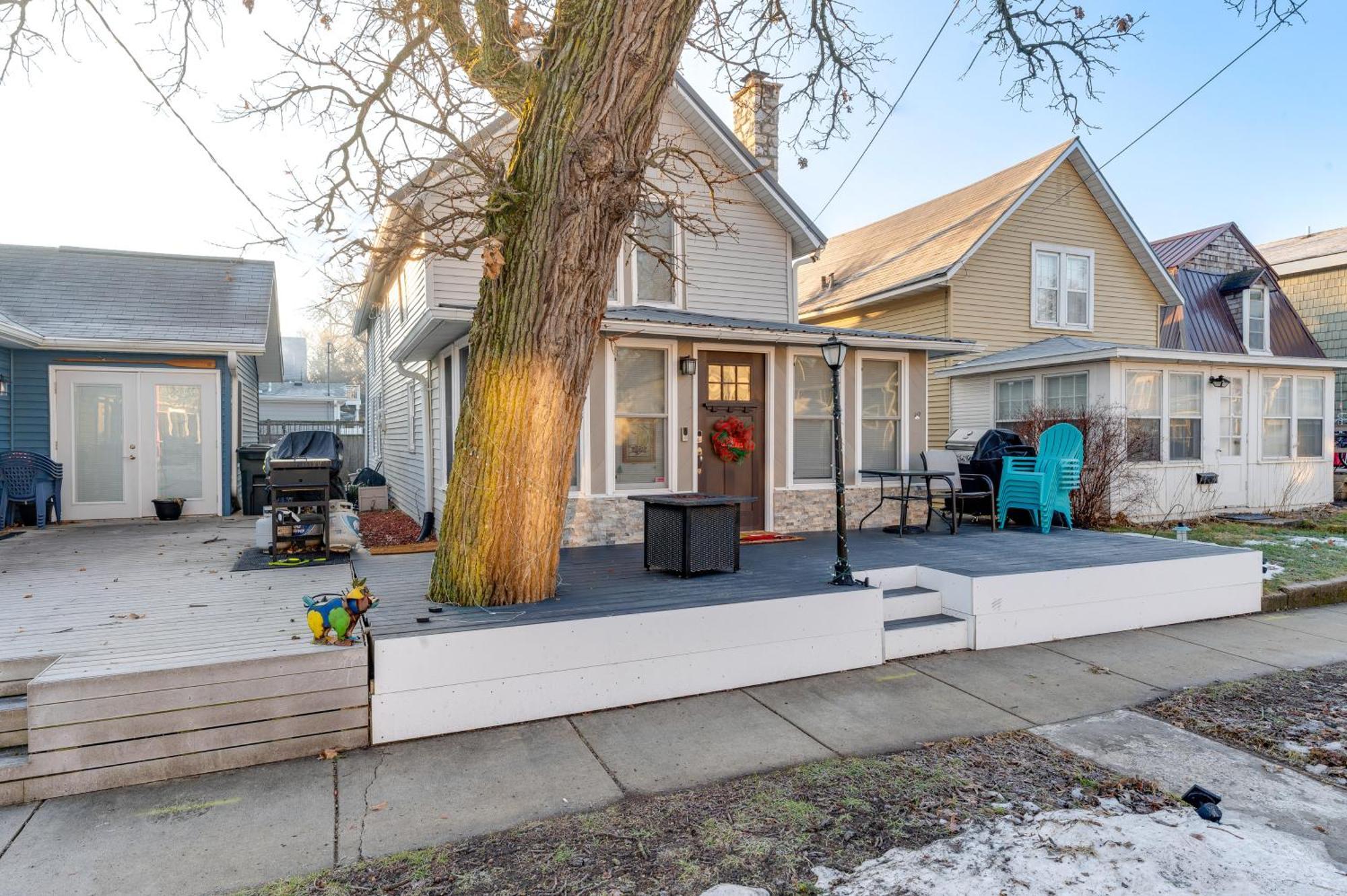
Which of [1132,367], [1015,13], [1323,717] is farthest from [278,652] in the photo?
[1132,367]

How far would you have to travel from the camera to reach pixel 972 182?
15445mm

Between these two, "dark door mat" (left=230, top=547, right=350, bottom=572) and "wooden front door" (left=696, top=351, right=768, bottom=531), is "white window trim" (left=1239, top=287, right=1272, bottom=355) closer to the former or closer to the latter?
"wooden front door" (left=696, top=351, right=768, bottom=531)

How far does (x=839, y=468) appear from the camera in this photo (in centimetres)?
544

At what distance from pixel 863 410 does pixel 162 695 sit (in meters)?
7.37

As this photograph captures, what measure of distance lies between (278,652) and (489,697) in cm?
107

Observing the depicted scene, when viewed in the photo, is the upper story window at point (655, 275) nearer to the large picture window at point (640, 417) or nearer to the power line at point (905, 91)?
the large picture window at point (640, 417)

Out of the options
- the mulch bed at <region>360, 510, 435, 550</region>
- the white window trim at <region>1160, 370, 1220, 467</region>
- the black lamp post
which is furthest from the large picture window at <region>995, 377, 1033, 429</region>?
the mulch bed at <region>360, 510, 435, 550</region>

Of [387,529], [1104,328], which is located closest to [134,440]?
[387,529]

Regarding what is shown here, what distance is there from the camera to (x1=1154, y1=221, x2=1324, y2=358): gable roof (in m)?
15.3

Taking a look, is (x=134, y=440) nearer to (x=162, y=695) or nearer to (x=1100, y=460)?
(x=162, y=695)

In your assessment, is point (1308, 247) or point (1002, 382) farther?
point (1308, 247)

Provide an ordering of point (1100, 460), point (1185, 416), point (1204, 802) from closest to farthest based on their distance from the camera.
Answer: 1. point (1204, 802)
2. point (1100, 460)
3. point (1185, 416)

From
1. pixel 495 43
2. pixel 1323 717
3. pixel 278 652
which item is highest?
pixel 495 43

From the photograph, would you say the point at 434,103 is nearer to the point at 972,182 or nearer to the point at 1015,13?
the point at 1015,13
